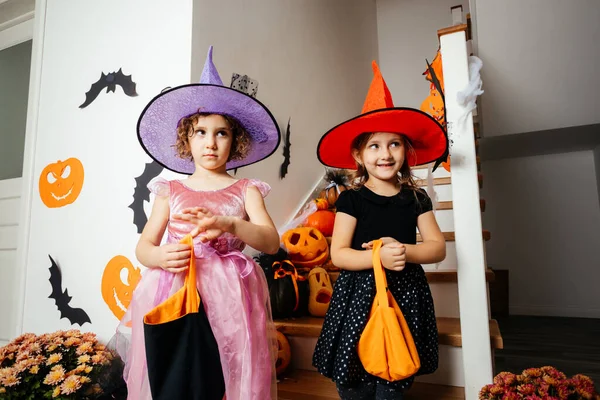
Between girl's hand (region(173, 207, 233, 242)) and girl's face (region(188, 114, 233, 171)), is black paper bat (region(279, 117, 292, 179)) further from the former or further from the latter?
girl's hand (region(173, 207, 233, 242))

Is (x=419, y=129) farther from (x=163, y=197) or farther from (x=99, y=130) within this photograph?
(x=99, y=130)

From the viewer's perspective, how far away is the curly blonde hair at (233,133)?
47.0 inches

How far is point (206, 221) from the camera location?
0.94 meters

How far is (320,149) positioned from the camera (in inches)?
55.7

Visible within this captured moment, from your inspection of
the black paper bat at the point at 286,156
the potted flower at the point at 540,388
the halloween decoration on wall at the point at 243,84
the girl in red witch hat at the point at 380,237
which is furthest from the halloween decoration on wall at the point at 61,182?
the potted flower at the point at 540,388

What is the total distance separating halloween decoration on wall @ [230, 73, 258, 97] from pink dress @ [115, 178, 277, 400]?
0.95 m

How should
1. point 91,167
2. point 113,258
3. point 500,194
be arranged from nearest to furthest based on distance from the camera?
1. point 113,258
2. point 91,167
3. point 500,194

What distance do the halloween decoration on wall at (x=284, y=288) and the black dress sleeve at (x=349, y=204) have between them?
0.69 meters

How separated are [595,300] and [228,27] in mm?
4779

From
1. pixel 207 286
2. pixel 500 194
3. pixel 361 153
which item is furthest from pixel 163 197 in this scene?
pixel 500 194

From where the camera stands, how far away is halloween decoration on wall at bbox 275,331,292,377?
1.65 meters

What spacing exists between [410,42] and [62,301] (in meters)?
4.63

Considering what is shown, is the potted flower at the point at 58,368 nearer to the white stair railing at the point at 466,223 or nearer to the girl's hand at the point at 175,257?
the girl's hand at the point at 175,257

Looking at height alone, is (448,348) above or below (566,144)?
below
